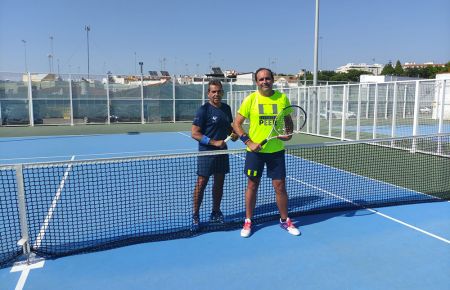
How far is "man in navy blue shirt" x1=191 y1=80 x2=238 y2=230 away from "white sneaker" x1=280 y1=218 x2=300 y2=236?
1060 millimetres

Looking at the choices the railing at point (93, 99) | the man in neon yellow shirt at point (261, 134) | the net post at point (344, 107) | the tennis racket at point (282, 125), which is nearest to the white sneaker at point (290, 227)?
the man in neon yellow shirt at point (261, 134)

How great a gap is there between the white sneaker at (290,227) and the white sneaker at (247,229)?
507 mm

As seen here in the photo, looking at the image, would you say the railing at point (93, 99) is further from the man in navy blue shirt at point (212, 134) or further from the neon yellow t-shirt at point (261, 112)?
the neon yellow t-shirt at point (261, 112)

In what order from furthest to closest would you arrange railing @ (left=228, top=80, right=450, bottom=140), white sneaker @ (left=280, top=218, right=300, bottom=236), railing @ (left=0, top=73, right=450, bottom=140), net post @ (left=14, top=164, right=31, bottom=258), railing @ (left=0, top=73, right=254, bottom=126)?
1. railing @ (left=0, top=73, right=254, bottom=126)
2. railing @ (left=0, top=73, right=450, bottom=140)
3. railing @ (left=228, top=80, right=450, bottom=140)
4. white sneaker @ (left=280, top=218, right=300, bottom=236)
5. net post @ (left=14, top=164, right=31, bottom=258)

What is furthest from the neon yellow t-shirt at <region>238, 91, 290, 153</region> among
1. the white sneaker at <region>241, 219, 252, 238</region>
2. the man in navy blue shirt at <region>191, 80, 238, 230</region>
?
the white sneaker at <region>241, 219, 252, 238</region>

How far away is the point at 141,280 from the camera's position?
12.6 feet

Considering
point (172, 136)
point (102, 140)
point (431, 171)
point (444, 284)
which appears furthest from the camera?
point (172, 136)

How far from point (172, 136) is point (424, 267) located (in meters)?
15.2

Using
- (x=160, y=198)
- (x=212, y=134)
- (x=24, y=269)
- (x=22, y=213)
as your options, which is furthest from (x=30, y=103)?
(x=24, y=269)

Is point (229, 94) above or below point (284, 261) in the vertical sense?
above

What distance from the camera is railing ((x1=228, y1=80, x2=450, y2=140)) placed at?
11711mm

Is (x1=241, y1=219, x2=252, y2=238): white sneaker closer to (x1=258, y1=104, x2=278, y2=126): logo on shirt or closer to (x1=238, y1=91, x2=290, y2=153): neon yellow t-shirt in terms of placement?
(x1=238, y1=91, x2=290, y2=153): neon yellow t-shirt

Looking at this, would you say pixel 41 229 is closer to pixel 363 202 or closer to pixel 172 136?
pixel 363 202

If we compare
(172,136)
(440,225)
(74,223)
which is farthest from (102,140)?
(440,225)
